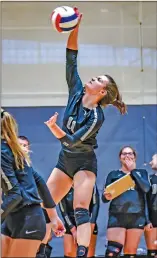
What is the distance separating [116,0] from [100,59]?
76 cm

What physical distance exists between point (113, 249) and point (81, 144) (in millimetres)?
1850

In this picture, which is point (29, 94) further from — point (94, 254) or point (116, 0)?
point (94, 254)

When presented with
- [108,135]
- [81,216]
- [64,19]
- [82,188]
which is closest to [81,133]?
[82,188]

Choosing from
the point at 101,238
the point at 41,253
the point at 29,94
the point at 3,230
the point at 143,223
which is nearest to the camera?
the point at 3,230

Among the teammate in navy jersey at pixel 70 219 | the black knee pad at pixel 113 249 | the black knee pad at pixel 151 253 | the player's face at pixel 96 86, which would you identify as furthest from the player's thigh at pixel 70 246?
the player's face at pixel 96 86

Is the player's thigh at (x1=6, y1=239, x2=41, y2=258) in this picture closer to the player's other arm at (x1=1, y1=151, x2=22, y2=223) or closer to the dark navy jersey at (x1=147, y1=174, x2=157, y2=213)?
the player's other arm at (x1=1, y1=151, x2=22, y2=223)

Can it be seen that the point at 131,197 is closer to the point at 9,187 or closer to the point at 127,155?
the point at 127,155

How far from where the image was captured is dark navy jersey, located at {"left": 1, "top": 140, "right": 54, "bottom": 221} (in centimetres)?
262

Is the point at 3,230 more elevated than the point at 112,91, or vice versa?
the point at 112,91

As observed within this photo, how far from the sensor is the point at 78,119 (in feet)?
12.6

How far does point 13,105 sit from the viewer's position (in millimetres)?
6566

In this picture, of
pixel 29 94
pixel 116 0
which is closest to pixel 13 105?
pixel 29 94

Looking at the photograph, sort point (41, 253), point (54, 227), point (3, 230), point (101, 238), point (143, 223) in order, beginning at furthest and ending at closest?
point (101, 238) < point (143, 223) < point (41, 253) < point (54, 227) < point (3, 230)

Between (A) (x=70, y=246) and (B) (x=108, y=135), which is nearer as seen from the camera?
(A) (x=70, y=246)
